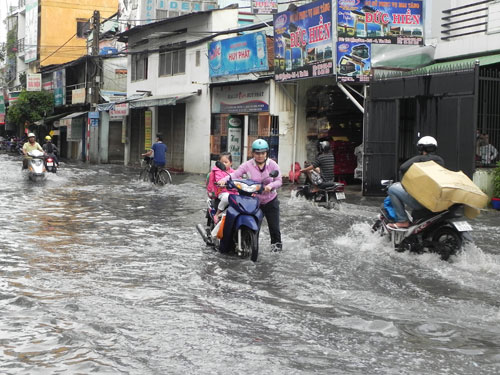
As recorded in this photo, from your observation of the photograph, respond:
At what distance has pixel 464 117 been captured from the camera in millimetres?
15094

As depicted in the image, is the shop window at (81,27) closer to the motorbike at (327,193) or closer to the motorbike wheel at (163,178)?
the motorbike wheel at (163,178)

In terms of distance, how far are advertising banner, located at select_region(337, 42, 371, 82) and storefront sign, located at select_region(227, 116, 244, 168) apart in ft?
25.2

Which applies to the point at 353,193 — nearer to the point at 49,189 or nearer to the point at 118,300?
the point at 49,189

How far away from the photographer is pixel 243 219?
27.6ft

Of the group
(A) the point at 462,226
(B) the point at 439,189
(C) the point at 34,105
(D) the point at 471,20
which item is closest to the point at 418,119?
(D) the point at 471,20

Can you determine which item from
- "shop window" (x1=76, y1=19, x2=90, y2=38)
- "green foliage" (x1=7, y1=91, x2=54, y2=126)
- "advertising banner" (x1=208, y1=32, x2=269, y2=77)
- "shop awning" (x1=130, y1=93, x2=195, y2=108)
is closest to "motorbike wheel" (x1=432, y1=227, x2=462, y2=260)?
"advertising banner" (x1=208, y1=32, x2=269, y2=77)

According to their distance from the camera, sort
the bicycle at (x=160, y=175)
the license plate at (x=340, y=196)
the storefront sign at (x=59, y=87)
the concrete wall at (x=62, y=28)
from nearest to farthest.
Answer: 1. the license plate at (x=340, y=196)
2. the bicycle at (x=160, y=175)
3. the storefront sign at (x=59, y=87)
4. the concrete wall at (x=62, y=28)

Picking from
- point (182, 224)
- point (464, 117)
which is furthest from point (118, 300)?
point (464, 117)

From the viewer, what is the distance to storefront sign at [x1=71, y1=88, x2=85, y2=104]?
39963mm

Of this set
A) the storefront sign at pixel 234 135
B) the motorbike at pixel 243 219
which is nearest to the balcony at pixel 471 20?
the storefront sign at pixel 234 135

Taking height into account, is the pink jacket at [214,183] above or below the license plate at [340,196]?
above

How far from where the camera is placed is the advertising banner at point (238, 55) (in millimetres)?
22703

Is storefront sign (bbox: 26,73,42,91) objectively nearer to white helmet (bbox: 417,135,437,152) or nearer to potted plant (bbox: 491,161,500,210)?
potted plant (bbox: 491,161,500,210)

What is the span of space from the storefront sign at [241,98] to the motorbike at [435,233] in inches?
570
